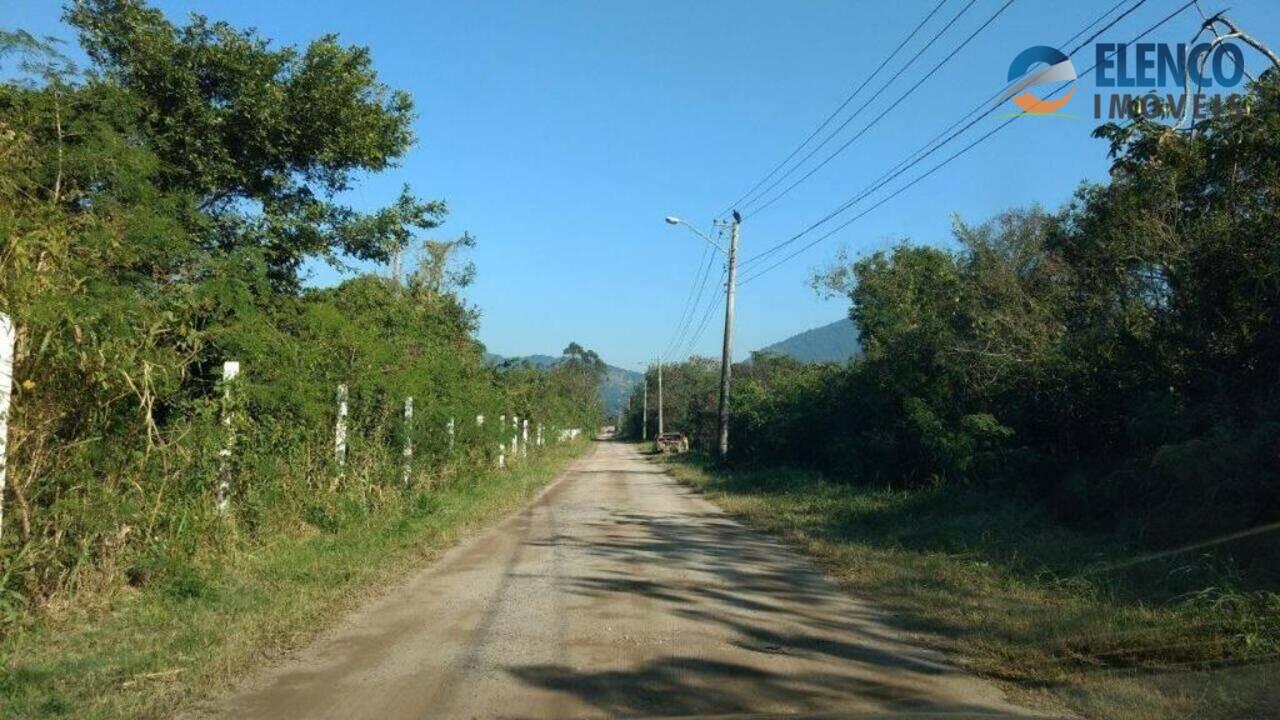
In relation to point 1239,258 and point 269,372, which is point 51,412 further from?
point 1239,258

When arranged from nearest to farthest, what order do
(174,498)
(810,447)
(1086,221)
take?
(174,498)
(1086,221)
(810,447)

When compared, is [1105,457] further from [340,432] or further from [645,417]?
[645,417]

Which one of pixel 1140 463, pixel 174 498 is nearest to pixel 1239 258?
pixel 1140 463

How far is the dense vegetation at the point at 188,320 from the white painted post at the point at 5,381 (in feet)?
0.58

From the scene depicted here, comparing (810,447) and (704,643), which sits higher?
(810,447)

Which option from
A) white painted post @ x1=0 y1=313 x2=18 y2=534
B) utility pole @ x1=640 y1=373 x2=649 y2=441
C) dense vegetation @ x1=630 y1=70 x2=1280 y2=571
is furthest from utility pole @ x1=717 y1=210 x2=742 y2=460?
utility pole @ x1=640 y1=373 x2=649 y2=441

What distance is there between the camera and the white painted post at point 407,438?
16.3 meters

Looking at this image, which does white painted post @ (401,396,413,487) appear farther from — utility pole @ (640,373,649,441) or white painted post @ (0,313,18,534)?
utility pole @ (640,373,649,441)

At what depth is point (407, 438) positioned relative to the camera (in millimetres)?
16344

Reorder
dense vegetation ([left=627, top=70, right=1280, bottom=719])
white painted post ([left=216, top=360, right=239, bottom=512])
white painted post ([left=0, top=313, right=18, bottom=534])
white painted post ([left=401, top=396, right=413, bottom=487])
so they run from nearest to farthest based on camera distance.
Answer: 1. white painted post ([left=0, top=313, right=18, bottom=534])
2. dense vegetation ([left=627, top=70, right=1280, bottom=719])
3. white painted post ([left=216, top=360, right=239, bottom=512])
4. white painted post ([left=401, top=396, right=413, bottom=487])

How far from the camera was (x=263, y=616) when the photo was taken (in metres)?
7.34

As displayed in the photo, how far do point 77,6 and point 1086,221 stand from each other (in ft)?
57.1

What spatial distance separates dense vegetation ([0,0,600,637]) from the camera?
22.5ft

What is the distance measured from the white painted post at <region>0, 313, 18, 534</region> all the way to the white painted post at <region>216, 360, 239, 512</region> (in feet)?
9.72
